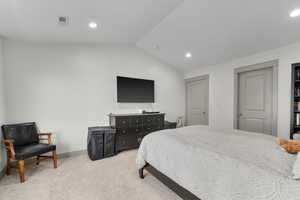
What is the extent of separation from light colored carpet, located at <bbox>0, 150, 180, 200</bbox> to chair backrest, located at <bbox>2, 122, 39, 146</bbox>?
52 centimetres

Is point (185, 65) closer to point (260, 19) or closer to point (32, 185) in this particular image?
point (260, 19)

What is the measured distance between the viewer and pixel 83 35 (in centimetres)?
290

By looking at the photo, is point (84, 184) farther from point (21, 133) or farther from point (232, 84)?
point (232, 84)

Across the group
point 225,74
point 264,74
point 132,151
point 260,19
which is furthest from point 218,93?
point 132,151

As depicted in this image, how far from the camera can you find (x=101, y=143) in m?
3.15

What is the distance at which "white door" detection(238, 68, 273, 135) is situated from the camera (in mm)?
3161

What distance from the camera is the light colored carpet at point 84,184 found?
189 centimetres

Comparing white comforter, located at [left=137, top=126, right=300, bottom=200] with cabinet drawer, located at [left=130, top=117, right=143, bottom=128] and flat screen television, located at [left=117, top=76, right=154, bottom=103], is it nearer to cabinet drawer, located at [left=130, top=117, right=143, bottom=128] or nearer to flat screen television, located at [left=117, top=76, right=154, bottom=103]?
cabinet drawer, located at [left=130, top=117, right=143, bottom=128]

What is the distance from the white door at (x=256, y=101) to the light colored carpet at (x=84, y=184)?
2757mm

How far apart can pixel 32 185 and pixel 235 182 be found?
8.96 feet

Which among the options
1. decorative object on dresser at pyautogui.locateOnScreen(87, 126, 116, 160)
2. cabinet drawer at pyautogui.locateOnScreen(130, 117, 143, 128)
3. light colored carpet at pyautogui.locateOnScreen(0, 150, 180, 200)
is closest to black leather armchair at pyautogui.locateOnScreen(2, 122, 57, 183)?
light colored carpet at pyautogui.locateOnScreen(0, 150, 180, 200)

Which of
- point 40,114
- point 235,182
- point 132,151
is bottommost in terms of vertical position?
point 132,151

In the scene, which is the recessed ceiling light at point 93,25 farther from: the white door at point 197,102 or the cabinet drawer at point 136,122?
the white door at point 197,102

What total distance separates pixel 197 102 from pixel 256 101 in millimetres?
→ 1695
